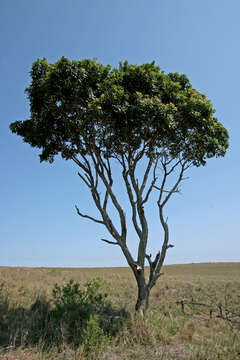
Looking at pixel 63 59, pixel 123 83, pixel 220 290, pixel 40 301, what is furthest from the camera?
pixel 220 290

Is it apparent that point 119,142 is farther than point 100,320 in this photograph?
Yes

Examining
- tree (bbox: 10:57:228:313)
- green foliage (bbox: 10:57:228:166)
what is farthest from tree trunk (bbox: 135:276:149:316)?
green foliage (bbox: 10:57:228:166)

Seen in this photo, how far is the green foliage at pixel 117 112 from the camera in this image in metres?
9.96

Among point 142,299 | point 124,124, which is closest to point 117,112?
point 124,124

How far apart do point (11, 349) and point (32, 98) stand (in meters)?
9.15

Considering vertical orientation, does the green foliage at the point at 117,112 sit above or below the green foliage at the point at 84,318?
above

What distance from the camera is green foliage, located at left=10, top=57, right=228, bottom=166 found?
9961 mm

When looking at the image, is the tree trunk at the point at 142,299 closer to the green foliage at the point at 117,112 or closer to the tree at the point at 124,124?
the tree at the point at 124,124

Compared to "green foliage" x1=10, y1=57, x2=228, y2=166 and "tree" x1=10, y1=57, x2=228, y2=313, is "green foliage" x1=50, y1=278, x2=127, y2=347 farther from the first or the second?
"green foliage" x1=10, y1=57, x2=228, y2=166

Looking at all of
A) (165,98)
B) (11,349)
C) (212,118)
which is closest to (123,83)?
(165,98)

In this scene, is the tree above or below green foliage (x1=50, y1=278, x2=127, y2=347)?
above

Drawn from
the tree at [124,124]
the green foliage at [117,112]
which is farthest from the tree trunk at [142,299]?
the green foliage at [117,112]

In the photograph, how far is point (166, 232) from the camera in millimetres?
11898

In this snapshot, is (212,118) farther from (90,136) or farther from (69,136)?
(69,136)
